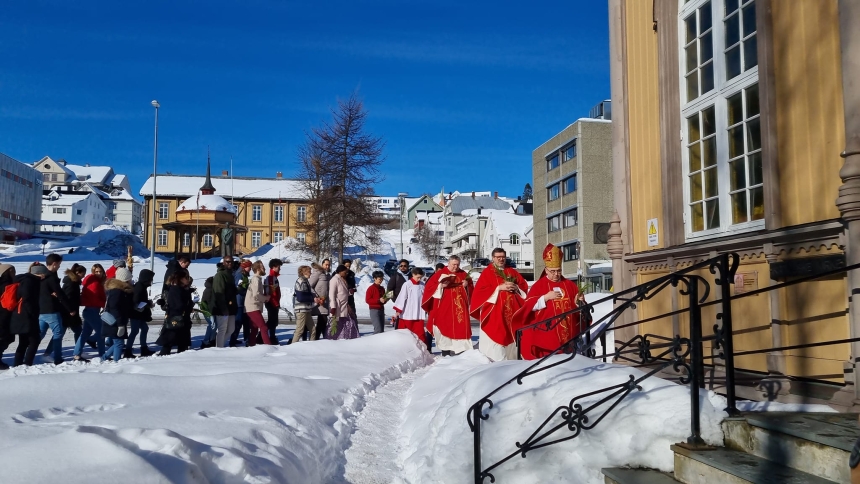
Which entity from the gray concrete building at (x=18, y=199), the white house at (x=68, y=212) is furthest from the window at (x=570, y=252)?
the white house at (x=68, y=212)

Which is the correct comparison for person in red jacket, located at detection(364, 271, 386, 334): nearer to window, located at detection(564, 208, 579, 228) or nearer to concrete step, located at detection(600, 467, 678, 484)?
concrete step, located at detection(600, 467, 678, 484)

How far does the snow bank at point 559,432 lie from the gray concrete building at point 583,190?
4720 centimetres

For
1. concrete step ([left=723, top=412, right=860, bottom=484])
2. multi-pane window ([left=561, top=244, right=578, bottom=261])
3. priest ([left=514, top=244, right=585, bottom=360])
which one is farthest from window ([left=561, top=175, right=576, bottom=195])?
concrete step ([left=723, top=412, right=860, bottom=484])

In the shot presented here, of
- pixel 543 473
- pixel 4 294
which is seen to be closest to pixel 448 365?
pixel 543 473

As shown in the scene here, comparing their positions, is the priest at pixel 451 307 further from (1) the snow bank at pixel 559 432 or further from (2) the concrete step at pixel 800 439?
(2) the concrete step at pixel 800 439

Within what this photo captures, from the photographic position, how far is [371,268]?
4878 cm

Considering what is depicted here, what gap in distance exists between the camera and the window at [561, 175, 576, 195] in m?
59.4

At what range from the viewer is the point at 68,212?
108m

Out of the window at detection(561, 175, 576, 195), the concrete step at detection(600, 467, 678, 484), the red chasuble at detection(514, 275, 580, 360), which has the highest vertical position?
the window at detection(561, 175, 576, 195)

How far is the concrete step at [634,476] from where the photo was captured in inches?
170

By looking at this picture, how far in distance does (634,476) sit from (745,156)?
3.84m

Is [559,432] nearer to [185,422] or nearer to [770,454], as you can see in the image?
[770,454]

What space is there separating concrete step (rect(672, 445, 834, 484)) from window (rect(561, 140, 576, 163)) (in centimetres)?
5564

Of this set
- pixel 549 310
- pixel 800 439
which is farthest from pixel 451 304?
pixel 800 439
